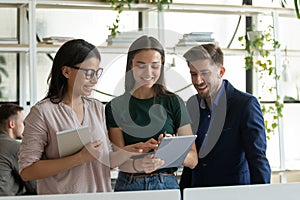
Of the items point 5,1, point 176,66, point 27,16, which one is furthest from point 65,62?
point 27,16

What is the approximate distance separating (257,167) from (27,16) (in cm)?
300

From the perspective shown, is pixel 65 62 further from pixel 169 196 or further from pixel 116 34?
pixel 116 34

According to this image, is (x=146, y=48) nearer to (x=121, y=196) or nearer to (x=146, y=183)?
(x=146, y=183)

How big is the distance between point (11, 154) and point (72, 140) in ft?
6.74

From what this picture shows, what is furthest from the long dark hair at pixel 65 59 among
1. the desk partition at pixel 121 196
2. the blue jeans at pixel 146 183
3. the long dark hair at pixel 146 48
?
the desk partition at pixel 121 196

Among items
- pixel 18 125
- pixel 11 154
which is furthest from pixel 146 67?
pixel 18 125

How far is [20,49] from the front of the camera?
466 cm

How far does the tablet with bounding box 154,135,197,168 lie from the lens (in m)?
2.37

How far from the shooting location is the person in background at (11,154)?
423 cm

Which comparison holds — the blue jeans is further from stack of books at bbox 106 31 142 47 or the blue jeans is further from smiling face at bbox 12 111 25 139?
stack of books at bbox 106 31 142 47

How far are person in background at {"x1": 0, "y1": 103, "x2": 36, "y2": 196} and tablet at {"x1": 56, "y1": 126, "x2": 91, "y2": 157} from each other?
76.2 inches

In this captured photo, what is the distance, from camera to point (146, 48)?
99.3 inches

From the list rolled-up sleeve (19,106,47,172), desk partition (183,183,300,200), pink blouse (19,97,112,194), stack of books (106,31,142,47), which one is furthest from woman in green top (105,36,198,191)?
stack of books (106,31,142,47)

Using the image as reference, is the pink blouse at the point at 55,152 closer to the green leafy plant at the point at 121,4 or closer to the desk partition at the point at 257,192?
the desk partition at the point at 257,192
